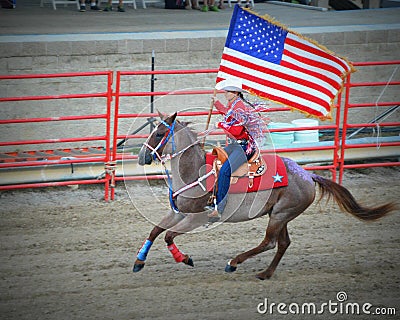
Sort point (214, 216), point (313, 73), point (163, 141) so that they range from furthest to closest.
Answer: point (313, 73)
point (214, 216)
point (163, 141)

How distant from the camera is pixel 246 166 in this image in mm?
7547

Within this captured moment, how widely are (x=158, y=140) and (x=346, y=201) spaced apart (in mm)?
2140

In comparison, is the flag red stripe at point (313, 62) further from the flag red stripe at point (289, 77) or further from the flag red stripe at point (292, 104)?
the flag red stripe at point (292, 104)

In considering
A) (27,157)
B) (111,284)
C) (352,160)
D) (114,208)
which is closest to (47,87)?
(27,157)

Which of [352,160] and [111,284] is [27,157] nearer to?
[111,284]

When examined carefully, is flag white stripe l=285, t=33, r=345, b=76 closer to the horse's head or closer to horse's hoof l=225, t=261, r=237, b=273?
the horse's head

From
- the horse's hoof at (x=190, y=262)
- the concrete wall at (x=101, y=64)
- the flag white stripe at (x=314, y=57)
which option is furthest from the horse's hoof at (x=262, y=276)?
the concrete wall at (x=101, y=64)

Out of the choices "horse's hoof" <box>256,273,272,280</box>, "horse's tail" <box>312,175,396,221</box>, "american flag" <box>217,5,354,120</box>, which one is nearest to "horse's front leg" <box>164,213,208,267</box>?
"horse's hoof" <box>256,273,272,280</box>

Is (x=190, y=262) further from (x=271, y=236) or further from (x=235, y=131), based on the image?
(x=235, y=131)

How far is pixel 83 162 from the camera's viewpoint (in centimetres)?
1047

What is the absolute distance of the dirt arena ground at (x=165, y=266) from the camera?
23.1ft

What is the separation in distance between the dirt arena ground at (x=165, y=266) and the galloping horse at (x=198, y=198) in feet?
1.00

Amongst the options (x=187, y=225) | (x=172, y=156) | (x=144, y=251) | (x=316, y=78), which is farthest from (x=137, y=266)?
(x=316, y=78)

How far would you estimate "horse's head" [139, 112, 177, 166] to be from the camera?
A: 730cm
